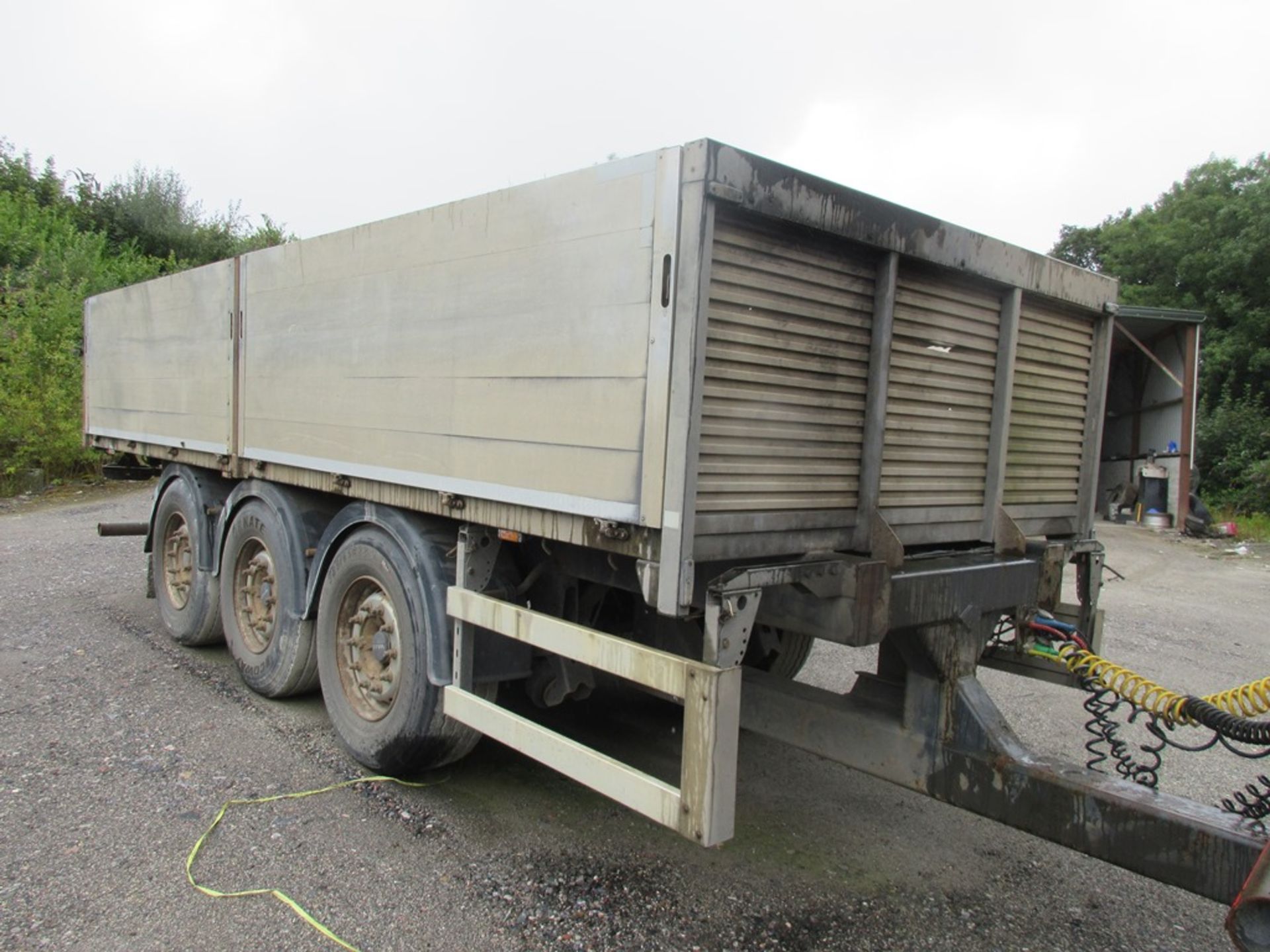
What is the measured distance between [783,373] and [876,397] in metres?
0.38

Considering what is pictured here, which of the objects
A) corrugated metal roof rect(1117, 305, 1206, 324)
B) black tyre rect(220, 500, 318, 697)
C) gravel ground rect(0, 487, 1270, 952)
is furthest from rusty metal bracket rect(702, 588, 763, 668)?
corrugated metal roof rect(1117, 305, 1206, 324)

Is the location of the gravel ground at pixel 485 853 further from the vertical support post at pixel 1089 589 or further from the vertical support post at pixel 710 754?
the vertical support post at pixel 1089 589

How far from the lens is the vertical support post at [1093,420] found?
12.0ft

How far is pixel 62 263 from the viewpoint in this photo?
59.2ft

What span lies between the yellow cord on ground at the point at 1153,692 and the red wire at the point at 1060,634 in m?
0.08

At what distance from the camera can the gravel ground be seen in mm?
2861

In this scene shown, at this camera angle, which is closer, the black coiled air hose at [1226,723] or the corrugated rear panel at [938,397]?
the black coiled air hose at [1226,723]

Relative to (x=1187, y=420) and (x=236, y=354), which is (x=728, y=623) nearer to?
(x=236, y=354)

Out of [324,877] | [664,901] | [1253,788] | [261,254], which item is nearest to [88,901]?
[324,877]

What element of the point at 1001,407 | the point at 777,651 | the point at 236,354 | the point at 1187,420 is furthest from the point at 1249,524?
the point at 236,354

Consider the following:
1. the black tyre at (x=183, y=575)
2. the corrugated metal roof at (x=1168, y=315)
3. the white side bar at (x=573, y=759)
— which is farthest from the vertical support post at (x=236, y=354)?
the corrugated metal roof at (x=1168, y=315)

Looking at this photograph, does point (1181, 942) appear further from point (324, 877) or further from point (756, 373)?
point (324, 877)

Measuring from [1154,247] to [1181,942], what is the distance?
2361 centimetres

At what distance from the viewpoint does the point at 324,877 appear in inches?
123
